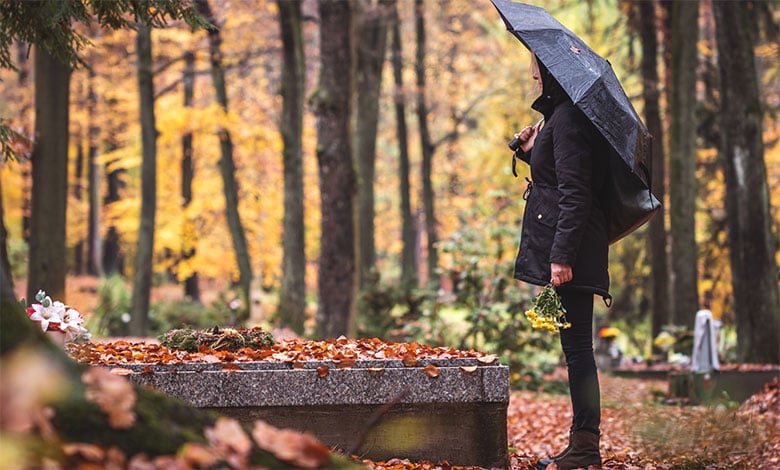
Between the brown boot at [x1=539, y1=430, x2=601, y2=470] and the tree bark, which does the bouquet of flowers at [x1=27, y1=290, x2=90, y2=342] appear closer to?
the brown boot at [x1=539, y1=430, x2=601, y2=470]

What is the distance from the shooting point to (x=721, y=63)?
1252 centimetres

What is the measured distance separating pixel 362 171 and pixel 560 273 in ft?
57.0

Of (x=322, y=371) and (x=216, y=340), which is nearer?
(x=322, y=371)

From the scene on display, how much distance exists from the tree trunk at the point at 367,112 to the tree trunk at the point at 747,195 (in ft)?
34.3

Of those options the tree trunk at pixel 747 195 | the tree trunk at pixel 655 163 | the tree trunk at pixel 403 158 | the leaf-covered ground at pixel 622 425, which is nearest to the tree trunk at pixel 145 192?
the tree trunk at pixel 403 158

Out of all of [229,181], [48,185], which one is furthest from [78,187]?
[48,185]

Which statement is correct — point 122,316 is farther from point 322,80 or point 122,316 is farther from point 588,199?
point 588,199

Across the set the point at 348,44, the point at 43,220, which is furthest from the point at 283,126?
the point at 43,220

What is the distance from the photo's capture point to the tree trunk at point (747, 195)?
39.6ft

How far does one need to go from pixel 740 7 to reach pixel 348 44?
5082 millimetres

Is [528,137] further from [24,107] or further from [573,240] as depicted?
[24,107]

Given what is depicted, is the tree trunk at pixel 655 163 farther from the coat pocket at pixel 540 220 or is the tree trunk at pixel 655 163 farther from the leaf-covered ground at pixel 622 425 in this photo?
the coat pocket at pixel 540 220

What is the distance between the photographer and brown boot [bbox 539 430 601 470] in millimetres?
5543

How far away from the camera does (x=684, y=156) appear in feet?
52.3
